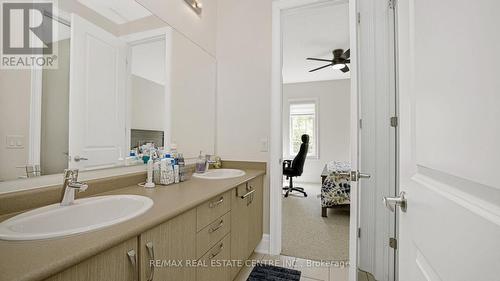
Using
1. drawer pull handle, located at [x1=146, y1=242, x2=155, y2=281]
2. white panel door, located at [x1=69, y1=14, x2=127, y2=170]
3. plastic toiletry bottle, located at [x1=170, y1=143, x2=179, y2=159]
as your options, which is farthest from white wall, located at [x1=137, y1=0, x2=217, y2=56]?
drawer pull handle, located at [x1=146, y1=242, x2=155, y2=281]

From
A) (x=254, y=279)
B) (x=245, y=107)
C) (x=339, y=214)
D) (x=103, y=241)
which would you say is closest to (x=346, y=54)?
(x=245, y=107)

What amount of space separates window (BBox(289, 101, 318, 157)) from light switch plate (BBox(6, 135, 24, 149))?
537cm

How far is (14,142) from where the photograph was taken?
0.89m

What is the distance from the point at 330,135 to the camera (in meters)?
5.49

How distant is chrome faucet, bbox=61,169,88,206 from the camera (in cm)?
90

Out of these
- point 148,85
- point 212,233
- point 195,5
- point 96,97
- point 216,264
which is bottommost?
point 216,264

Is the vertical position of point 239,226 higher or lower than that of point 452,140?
lower

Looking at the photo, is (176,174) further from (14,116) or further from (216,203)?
(14,116)

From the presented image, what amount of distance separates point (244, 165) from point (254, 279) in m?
1.03

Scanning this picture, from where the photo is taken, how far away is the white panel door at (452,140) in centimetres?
30

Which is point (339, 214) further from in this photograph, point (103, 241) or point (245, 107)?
point (103, 241)

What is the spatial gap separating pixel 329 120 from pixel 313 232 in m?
3.53

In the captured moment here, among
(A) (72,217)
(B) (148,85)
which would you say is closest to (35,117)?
(A) (72,217)

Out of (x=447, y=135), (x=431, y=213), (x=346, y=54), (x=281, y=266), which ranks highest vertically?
(x=346, y=54)
